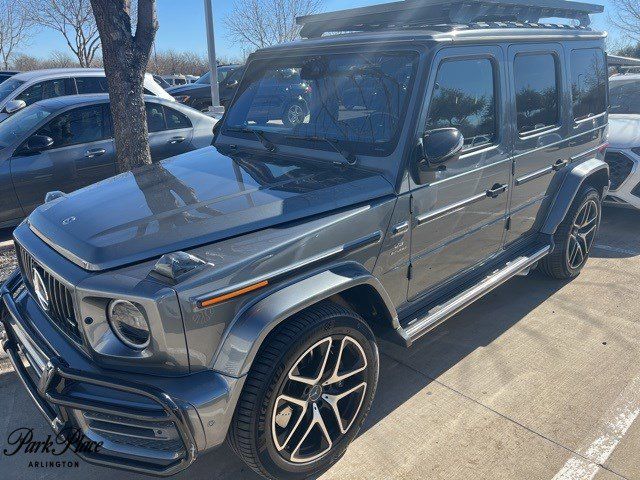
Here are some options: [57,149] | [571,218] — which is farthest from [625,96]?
[57,149]

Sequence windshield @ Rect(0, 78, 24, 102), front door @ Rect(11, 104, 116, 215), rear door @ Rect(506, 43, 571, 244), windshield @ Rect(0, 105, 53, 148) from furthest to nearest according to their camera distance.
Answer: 1. windshield @ Rect(0, 78, 24, 102)
2. windshield @ Rect(0, 105, 53, 148)
3. front door @ Rect(11, 104, 116, 215)
4. rear door @ Rect(506, 43, 571, 244)

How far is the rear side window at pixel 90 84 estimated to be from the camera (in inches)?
339

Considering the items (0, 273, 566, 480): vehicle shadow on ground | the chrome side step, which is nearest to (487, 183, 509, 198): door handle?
the chrome side step

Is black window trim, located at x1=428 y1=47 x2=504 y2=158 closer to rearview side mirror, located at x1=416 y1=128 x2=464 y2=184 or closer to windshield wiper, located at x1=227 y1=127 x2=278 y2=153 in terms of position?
rearview side mirror, located at x1=416 y1=128 x2=464 y2=184

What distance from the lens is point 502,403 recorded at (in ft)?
10.3

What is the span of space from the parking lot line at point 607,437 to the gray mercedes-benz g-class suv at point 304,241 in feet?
3.29

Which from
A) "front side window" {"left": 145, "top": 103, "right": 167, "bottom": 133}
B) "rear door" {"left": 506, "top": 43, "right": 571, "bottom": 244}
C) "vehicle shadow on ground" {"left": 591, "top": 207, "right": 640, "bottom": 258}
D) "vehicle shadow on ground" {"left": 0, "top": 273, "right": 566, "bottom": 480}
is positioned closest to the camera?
"vehicle shadow on ground" {"left": 0, "top": 273, "right": 566, "bottom": 480}

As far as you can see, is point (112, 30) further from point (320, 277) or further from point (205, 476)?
point (205, 476)

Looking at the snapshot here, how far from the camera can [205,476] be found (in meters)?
2.66

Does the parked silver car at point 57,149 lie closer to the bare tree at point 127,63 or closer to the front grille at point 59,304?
the bare tree at point 127,63

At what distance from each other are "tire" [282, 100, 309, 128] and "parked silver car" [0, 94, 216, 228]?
11.5 ft

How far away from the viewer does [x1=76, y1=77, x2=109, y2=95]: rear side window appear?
339 inches

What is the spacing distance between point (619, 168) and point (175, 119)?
5454 mm

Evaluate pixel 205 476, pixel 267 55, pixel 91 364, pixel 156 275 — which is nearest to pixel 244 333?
pixel 156 275
